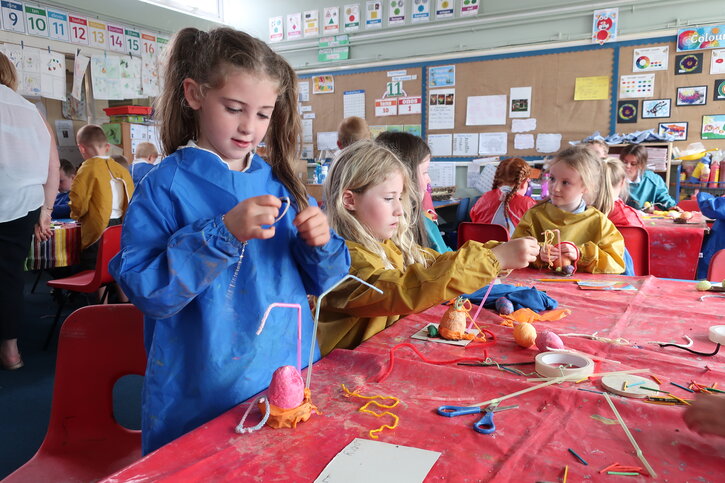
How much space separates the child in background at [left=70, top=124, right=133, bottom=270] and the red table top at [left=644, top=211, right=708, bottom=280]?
3.96 m

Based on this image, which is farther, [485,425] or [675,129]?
[675,129]

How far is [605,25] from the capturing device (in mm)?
5523

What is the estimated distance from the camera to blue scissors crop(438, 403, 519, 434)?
87 cm

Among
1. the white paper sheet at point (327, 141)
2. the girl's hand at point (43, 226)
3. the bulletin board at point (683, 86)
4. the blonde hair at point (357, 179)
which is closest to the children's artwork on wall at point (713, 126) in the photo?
the bulletin board at point (683, 86)

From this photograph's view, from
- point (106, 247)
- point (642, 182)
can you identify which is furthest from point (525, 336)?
point (642, 182)

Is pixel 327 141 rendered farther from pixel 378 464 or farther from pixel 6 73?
pixel 378 464

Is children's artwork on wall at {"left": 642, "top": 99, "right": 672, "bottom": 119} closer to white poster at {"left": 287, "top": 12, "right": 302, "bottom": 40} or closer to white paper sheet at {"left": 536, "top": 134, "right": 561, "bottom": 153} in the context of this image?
white paper sheet at {"left": 536, "top": 134, "right": 561, "bottom": 153}

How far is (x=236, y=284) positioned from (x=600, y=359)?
851 millimetres

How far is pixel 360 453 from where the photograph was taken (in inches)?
31.0

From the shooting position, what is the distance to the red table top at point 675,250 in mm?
3332

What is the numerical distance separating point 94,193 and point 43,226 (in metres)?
0.77

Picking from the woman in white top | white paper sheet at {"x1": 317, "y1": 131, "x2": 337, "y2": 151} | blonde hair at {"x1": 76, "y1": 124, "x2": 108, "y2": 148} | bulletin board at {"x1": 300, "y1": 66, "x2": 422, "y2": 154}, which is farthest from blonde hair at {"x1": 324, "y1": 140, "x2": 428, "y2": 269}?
white paper sheet at {"x1": 317, "y1": 131, "x2": 337, "y2": 151}

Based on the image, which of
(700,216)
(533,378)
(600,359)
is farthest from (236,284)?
(700,216)

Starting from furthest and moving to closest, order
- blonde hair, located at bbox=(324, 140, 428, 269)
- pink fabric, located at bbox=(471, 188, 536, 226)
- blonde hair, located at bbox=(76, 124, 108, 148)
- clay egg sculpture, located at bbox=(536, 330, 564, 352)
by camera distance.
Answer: blonde hair, located at bbox=(76, 124, 108, 148) → pink fabric, located at bbox=(471, 188, 536, 226) → blonde hair, located at bbox=(324, 140, 428, 269) → clay egg sculpture, located at bbox=(536, 330, 564, 352)
